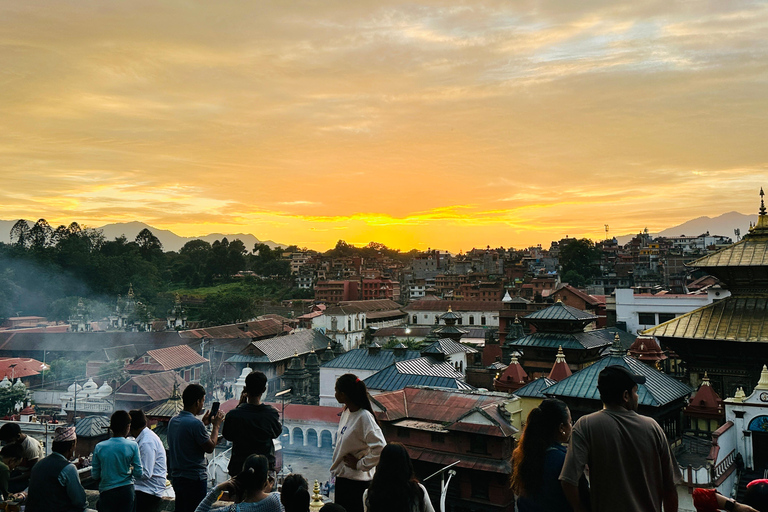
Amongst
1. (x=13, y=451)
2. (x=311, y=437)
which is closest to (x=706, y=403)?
(x=13, y=451)

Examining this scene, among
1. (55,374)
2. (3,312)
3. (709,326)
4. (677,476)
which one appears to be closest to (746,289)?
(709,326)

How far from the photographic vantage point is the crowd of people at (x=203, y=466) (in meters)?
5.17

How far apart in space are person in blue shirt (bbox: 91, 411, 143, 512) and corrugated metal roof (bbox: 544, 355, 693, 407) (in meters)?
13.5

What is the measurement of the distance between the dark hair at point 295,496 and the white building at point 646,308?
143 feet

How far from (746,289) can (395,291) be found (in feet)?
303

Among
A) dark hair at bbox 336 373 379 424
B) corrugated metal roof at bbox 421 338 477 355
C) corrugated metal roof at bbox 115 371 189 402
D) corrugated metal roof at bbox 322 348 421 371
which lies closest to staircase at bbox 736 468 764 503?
dark hair at bbox 336 373 379 424

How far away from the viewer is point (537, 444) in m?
4.86

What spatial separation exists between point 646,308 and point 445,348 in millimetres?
18151

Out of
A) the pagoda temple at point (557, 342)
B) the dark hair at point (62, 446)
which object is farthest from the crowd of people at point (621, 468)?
the pagoda temple at point (557, 342)

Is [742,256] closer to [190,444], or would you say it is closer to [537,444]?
[537,444]

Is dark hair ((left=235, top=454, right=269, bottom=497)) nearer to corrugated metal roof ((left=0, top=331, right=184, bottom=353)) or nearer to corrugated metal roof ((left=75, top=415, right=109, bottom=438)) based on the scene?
corrugated metal roof ((left=75, top=415, right=109, bottom=438))

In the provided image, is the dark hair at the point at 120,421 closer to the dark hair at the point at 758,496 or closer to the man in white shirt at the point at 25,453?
the man in white shirt at the point at 25,453

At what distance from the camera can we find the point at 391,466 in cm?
470

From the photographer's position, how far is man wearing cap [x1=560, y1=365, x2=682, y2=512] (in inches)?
176
